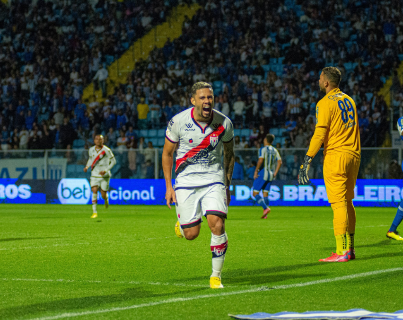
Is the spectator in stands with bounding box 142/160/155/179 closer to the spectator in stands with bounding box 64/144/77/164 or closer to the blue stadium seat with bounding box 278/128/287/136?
the spectator in stands with bounding box 64/144/77/164

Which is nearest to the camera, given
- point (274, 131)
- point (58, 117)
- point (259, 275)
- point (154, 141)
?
point (259, 275)

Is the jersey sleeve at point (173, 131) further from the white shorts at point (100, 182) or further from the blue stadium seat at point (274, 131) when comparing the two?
the blue stadium seat at point (274, 131)

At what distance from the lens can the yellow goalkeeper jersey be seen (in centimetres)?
870

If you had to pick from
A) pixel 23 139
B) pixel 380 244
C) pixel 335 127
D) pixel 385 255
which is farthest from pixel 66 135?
pixel 335 127

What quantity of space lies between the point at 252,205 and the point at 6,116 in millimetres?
13591

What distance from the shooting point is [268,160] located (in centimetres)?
1900

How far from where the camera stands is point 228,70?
30016 millimetres

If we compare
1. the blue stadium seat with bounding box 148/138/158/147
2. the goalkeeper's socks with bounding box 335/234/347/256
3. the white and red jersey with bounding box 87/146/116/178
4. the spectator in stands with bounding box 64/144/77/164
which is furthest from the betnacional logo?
the goalkeeper's socks with bounding box 335/234/347/256

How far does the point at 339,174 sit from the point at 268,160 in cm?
1033

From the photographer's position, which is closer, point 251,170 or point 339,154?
point 339,154

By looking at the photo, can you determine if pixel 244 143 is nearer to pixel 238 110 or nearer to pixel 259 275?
pixel 238 110

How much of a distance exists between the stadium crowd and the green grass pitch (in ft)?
41.6

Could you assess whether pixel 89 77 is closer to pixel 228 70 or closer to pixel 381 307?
pixel 228 70

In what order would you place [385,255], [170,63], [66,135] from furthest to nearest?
[170,63]
[66,135]
[385,255]
